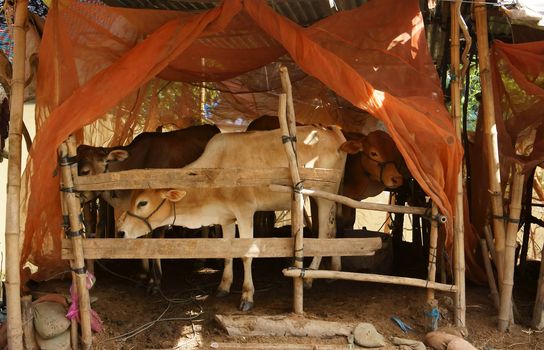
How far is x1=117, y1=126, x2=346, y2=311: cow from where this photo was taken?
571 centimetres

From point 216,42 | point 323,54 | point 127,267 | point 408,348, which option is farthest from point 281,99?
point 127,267

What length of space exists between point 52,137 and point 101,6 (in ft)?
4.30

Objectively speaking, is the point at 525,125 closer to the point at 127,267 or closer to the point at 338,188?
the point at 338,188

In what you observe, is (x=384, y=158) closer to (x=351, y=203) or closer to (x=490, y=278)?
(x=351, y=203)

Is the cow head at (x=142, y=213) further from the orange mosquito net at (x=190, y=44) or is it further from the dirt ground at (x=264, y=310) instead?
the dirt ground at (x=264, y=310)

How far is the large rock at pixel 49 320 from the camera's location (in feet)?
15.5

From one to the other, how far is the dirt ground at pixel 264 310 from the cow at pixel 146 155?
45cm

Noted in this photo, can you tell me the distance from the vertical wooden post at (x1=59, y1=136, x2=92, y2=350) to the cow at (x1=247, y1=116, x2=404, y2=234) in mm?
3028

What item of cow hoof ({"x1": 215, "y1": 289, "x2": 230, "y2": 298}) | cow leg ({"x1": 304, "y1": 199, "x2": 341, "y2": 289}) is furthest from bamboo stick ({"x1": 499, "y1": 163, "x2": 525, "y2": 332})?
cow hoof ({"x1": 215, "y1": 289, "x2": 230, "y2": 298})

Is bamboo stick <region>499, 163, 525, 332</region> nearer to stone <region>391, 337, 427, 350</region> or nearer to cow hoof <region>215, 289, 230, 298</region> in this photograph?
stone <region>391, 337, 427, 350</region>

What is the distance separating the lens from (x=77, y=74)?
4.96 metres

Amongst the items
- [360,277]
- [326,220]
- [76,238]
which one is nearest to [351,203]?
[360,277]

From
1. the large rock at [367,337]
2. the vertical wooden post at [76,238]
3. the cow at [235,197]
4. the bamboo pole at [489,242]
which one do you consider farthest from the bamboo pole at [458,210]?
the vertical wooden post at [76,238]

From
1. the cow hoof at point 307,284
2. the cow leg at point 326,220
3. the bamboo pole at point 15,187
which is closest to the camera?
the bamboo pole at point 15,187
